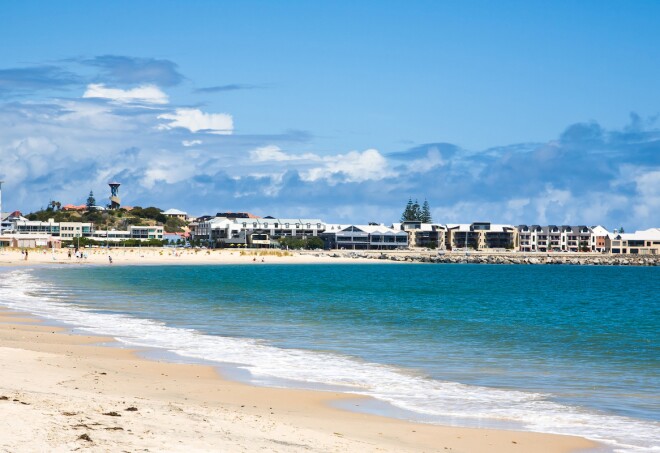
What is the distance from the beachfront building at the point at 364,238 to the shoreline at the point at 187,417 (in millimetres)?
175945

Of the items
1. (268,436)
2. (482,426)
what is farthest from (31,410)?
(482,426)

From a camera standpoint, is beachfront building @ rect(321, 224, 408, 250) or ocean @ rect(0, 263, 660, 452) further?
beachfront building @ rect(321, 224, 408, 250)

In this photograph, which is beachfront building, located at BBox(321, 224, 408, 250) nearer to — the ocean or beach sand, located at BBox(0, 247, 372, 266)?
beach sand, located at BBox(0, 247, 372, 266)

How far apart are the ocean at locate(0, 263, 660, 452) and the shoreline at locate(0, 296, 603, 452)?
90cm

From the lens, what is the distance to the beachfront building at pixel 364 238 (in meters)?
194

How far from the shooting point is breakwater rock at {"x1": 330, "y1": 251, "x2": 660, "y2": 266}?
168m

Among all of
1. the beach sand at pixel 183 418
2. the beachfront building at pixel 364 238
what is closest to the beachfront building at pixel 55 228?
the beachfront building at pixel 364 238

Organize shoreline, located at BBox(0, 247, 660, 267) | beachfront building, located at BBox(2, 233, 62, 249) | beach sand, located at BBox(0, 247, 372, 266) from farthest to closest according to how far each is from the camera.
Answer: beachfront building, located at BBox(2, 233, 62, 249)
shoreline, located at BBox(0, 247, 660, 267)
beach sand, located at BBox(0, 247, 372, 266)

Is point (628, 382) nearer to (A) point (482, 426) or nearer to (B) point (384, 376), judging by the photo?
(B) point (384, 376)

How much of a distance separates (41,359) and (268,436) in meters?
8.58

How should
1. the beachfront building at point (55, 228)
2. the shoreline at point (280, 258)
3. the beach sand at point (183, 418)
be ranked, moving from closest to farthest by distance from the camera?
the beach sand at point (183, 418), the shoreline at point (280, 258), the beachfront building at point (55, 228)

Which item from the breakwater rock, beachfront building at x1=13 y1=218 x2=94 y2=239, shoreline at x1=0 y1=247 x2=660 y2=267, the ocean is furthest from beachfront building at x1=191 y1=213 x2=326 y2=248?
the ocean

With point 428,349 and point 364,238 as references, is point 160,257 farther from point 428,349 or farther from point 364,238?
point 428,349

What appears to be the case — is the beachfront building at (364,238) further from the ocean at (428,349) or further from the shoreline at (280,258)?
the ocean at (428,349)
